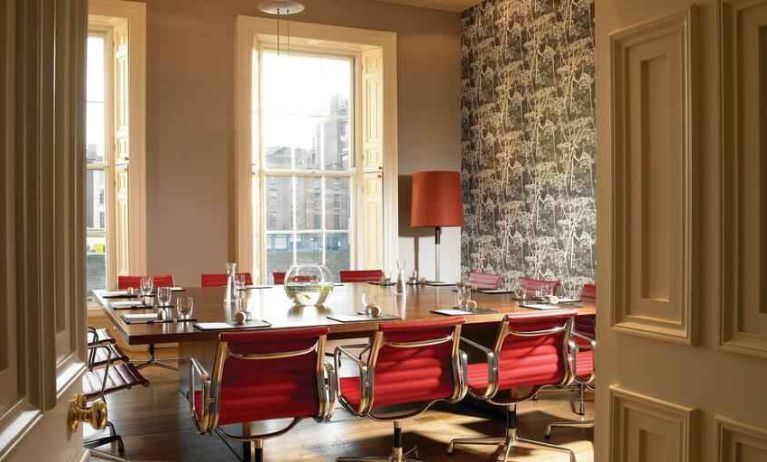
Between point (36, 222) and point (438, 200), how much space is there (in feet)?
23.3

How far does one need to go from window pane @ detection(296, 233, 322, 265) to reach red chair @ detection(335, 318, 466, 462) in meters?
4.84

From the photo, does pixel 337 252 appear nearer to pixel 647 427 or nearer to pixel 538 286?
pixel 538 286

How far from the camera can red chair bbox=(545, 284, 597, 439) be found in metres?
4.11

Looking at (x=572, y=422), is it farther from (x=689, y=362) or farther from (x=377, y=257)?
(x=377, y=257)

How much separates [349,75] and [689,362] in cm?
746

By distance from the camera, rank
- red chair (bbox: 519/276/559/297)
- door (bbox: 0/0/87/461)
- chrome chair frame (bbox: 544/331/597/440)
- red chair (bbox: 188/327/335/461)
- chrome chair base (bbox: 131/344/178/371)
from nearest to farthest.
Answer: door (bbox: 0/0/87/461), red chair (bbox: 188/327/335/461), chrome chair frame (bbox: 544/331/597/440), red chair (bbox: 519/276/559/297), chrome chair base (bbox: 131/344/178/371)

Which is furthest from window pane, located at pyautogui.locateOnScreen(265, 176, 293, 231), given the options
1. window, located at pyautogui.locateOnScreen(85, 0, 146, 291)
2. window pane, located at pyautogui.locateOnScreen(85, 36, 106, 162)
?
window pane, located at pyautogui.locateOnScreen(85, 36, 106, 162)

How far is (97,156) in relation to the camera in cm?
767

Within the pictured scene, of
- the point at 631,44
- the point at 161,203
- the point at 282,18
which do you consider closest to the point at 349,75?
the point at 282,18

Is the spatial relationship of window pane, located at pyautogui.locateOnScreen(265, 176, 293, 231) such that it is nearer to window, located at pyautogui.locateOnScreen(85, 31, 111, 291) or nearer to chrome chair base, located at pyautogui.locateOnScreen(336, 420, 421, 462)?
window, located at pyautogui.locateOnScreen(85, 31, 111, 291)

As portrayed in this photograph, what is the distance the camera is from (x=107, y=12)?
23.7 feet

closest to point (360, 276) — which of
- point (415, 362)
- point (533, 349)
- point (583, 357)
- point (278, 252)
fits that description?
point (278, 252)

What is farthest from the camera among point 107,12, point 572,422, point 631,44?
point 107,12

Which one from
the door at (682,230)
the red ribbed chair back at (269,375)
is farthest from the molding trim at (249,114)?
the door at (682,230)
